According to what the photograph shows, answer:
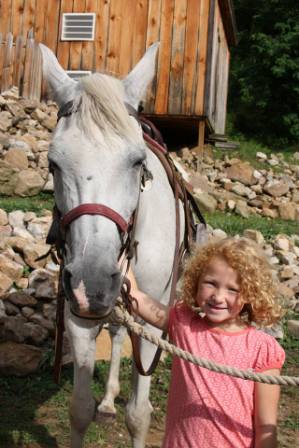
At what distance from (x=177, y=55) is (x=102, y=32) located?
1.95m

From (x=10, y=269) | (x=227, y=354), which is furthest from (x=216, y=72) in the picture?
(x=227, y=354)

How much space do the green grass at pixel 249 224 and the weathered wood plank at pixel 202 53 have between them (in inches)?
135

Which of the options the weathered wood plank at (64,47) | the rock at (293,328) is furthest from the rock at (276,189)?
the rock at (293,328)

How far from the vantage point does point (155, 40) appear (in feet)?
40.9

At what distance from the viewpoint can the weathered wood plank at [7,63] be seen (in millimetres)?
13188

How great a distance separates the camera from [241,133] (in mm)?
21188

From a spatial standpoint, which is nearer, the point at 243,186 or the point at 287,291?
the point at 287,291

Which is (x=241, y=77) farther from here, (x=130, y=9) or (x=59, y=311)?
(x=59, y=311)

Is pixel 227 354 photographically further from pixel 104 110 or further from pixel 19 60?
pixel 19 60

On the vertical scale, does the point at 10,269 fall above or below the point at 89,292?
below

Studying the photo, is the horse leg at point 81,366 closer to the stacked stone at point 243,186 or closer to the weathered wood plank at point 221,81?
the stacked stone at point 243,186

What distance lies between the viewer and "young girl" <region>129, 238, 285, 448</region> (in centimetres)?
191

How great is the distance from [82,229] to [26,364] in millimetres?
2898

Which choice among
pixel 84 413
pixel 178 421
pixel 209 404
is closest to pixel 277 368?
pixel 209 404
